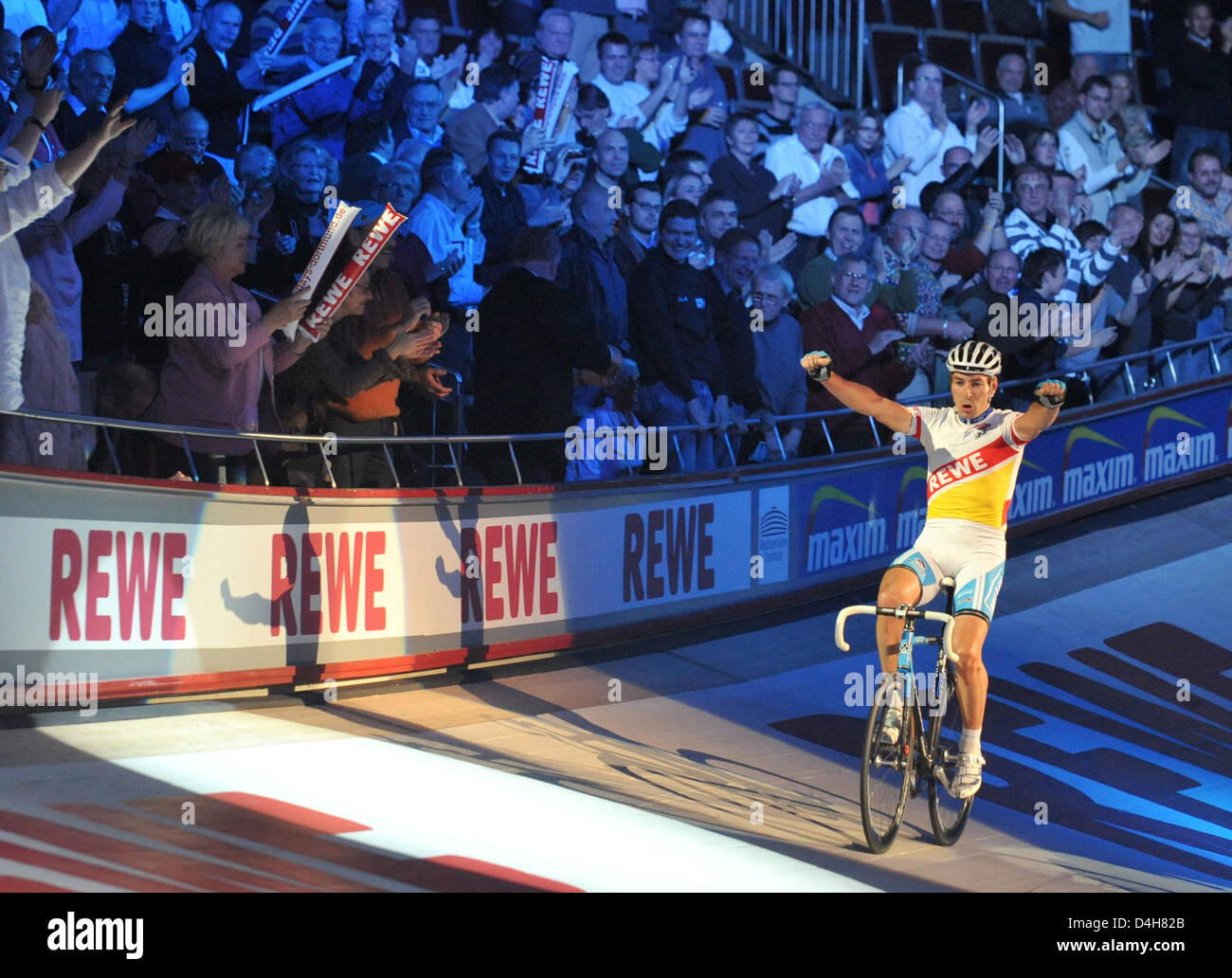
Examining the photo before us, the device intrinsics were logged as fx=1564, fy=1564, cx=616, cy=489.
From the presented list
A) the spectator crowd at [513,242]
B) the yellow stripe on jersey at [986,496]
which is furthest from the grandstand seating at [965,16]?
the yellow stripe on jersey at [986,496]

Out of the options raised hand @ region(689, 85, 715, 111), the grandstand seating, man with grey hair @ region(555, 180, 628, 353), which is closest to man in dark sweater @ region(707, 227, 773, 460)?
man with grey hair @ region(555, 180, 628, 353)

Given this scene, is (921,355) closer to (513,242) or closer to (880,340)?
(880,340)

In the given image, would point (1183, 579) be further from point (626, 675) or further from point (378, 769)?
point (378, 769)

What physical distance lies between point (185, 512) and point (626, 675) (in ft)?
9.76

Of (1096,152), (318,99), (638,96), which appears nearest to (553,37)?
(638,96)

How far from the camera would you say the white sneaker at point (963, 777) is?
6.77 metres

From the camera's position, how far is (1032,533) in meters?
13.1

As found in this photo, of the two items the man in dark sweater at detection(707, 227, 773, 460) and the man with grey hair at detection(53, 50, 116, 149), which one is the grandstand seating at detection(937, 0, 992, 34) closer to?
the man in dark sweater at detection(707, 227, 773, 460)

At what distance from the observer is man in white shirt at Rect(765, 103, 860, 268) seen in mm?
12219

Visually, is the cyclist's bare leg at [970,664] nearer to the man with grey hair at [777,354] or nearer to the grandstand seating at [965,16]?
the man with grey hair at [777,354]

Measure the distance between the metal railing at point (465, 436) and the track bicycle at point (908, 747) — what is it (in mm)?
2935

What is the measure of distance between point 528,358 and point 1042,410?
3.47m

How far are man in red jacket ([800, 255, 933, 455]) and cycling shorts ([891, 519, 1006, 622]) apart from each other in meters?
4.05
